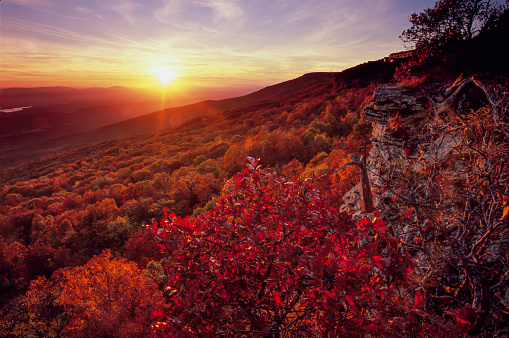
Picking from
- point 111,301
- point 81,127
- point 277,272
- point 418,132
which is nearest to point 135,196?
point 111,301

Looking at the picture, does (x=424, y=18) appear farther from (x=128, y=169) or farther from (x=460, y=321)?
(x=128, y=169)

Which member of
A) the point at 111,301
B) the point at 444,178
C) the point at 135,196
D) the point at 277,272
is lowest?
the point at 111,301

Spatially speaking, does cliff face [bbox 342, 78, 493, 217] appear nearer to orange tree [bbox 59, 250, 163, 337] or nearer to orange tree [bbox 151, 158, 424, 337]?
orange tree [bbox 151, 158, 424, 337]

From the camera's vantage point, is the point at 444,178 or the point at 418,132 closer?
the point at 444,178

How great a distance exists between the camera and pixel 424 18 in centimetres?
1081

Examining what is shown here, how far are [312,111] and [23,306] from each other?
1417 inches

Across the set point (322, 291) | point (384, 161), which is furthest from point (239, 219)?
point (384, 161)

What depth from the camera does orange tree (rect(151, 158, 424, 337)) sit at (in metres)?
2.78

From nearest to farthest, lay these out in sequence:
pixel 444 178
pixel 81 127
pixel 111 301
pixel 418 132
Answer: pixel 444 178
pixel 418 132
pixel 111 301
pixel 81 127

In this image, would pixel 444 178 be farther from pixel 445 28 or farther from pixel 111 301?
pixel 111 301

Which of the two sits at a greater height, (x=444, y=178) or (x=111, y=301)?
(x=444, y=178)

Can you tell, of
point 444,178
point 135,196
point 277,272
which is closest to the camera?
point 277,272

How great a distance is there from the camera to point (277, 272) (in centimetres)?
414

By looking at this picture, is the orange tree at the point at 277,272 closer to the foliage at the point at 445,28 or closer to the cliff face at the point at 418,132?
the cliff face at the point at 418,132
